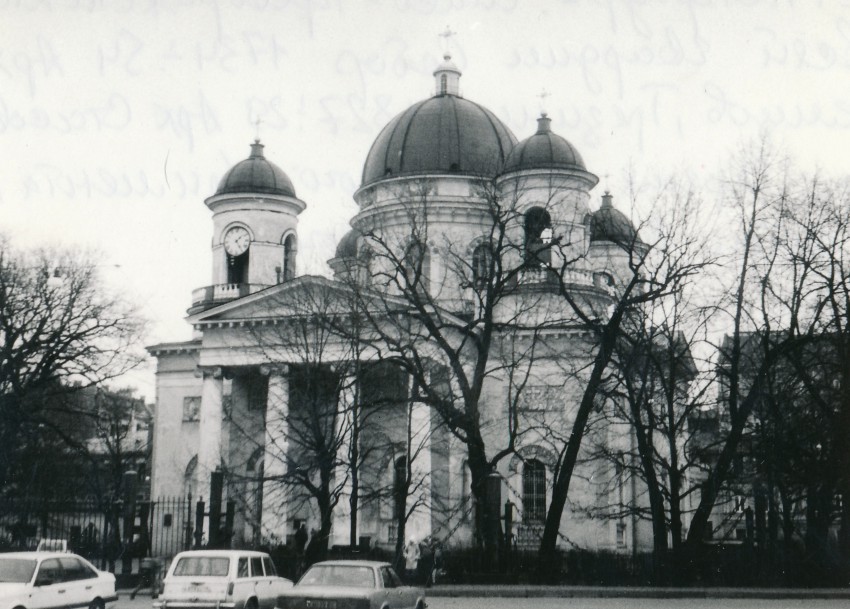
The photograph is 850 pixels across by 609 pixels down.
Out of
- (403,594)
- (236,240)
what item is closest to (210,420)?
(236,240)

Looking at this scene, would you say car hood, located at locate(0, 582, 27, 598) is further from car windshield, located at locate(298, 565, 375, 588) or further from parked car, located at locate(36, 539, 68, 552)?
parked car, located at locate(36, 539, 68, 552)

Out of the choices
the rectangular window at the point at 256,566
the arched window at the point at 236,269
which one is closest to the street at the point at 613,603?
the rectangular window at the point at 256,566

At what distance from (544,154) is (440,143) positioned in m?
5.20

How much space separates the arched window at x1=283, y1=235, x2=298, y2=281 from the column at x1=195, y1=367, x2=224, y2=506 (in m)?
7.23

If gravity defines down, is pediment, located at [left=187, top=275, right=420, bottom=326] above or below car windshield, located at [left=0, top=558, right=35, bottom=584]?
above

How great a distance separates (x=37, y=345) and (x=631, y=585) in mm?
24579

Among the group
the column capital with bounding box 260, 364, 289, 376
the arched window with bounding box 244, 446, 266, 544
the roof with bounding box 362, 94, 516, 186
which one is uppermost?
the roof with bounding box 362, 94, 516, 186

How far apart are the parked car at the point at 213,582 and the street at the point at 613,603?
4229mm

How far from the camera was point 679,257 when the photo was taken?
28.2 m

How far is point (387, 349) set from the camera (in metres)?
37.7

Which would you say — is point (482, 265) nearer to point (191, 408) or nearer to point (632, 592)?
point (191, 408)

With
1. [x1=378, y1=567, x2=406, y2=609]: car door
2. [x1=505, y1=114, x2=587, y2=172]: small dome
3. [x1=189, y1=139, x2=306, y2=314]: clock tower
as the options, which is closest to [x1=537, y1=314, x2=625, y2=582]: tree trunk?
[x1=378, y1=567, x2=406, y2=609]: car door

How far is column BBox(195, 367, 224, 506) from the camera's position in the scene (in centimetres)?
4247

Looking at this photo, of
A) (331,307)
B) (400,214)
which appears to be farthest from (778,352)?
(400,214)
